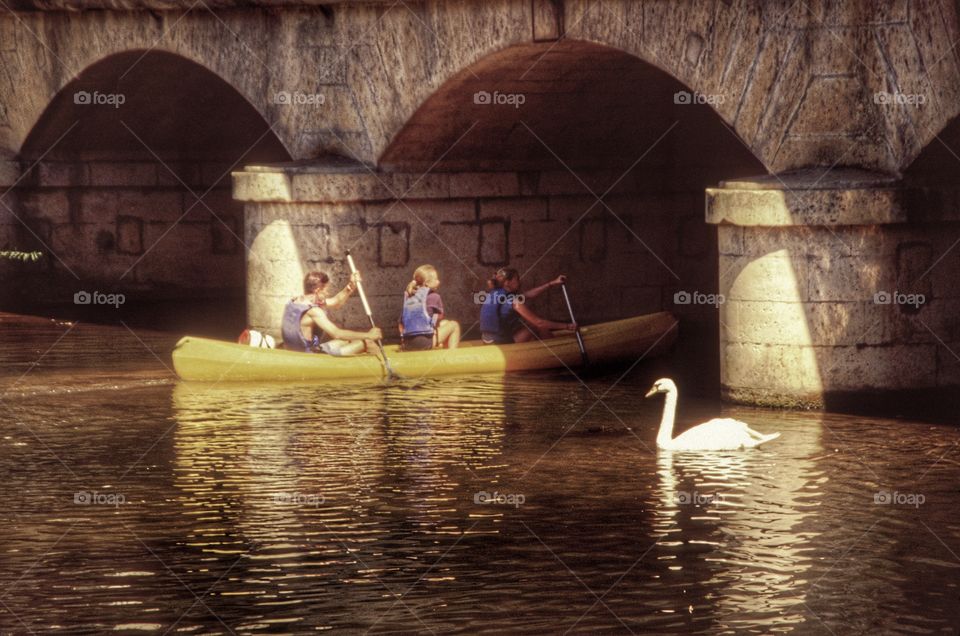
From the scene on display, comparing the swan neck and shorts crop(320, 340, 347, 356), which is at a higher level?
shorts crop(320, 340, 347, 356)

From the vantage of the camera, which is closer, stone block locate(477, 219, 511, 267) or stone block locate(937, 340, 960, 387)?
stone block locate(937, 340, 960, 387)

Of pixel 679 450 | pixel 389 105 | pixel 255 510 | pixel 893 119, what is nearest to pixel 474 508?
pixel 255 510

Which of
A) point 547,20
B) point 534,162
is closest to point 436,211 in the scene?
point 534,162

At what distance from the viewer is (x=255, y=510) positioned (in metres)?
11.1

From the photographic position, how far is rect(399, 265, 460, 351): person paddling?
693 inches

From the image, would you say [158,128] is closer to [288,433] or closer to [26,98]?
[26,98]

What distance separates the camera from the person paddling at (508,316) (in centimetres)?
1786

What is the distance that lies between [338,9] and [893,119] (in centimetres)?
649

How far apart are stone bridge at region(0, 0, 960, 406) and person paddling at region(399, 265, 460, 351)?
47.1 inches

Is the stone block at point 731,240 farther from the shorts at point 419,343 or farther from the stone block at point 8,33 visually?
the stone block at point 8,33

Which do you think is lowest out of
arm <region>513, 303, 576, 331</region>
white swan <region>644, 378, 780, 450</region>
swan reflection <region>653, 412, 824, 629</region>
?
swan reflection <region>653, 412, 824, 629</region>

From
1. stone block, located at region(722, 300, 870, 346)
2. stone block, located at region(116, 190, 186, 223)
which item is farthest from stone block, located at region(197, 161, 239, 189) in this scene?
stone block, located at region(722, 300, 870, 346)

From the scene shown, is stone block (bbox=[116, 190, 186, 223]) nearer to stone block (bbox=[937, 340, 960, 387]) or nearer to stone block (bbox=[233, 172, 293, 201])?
stone block (bbox=[233, 172, 293, 201])

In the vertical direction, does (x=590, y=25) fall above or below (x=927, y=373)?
above
